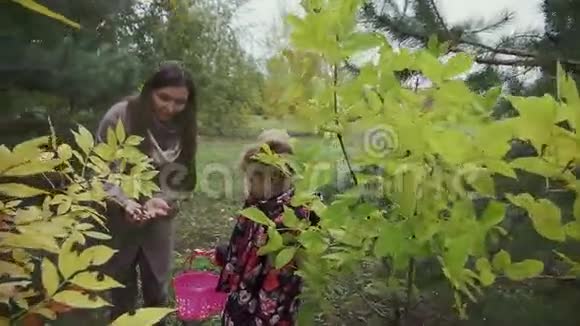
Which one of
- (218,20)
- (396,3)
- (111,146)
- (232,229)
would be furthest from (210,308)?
(396,3)

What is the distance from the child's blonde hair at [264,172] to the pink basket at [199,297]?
13cm

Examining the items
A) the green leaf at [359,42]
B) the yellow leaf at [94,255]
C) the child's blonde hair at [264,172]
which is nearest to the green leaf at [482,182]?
the green leaf at [359,42]

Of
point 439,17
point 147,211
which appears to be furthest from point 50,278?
point 439,17

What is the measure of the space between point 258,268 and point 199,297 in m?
0.09

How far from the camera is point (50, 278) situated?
12.4 inches

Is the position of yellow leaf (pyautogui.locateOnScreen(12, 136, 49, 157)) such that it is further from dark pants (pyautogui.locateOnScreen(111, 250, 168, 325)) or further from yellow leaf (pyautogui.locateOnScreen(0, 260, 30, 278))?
dark pants (pyautogui.locateOnScreen(111, 250, 168, 325))

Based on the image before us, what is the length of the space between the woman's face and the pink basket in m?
0.22

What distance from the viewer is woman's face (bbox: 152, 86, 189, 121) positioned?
93cm

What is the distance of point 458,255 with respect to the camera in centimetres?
48

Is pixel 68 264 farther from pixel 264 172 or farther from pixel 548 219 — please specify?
pixel 264 172

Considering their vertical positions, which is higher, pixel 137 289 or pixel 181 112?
pixel 181 112

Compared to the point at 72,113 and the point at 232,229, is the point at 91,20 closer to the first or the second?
the point at 72,113

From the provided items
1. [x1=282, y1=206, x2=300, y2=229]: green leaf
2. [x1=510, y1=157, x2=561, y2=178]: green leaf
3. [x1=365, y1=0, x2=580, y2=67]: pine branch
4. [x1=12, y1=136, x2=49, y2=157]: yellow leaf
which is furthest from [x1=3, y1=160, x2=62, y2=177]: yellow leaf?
[x1=365, y1=0, x2=580, y2=67]: pine branch

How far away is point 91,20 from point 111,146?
0.19 metres
